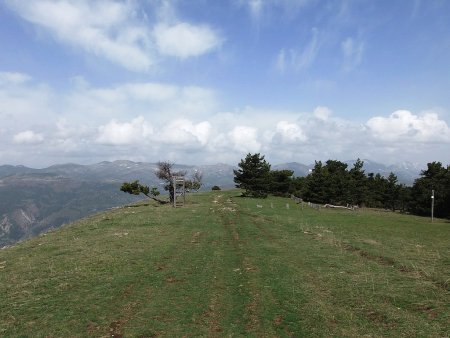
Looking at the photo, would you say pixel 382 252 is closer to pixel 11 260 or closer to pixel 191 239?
pixel 191 239

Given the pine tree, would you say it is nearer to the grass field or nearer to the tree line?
the tree line

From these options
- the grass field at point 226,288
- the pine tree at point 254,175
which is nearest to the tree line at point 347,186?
the pine tree at point 254,175

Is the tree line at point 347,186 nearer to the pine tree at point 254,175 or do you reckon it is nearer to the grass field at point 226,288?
the pine tree at point 254,175

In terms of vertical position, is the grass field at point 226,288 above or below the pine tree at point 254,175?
below

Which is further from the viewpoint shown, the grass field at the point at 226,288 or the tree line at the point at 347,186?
the tree line at the point at 347,186

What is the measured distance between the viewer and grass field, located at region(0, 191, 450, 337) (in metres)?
13.1

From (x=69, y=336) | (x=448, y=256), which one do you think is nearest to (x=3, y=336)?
(x=69, y=336)

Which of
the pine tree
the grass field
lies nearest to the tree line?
the pine tree

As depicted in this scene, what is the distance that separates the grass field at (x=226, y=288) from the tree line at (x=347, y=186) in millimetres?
58757

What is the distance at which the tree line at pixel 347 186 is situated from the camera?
297 feet

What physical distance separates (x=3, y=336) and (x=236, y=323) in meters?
8.14

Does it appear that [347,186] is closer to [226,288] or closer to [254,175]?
[254,175]

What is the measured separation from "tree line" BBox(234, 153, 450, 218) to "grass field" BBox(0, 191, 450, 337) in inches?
2313

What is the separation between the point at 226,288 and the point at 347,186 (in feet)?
302
